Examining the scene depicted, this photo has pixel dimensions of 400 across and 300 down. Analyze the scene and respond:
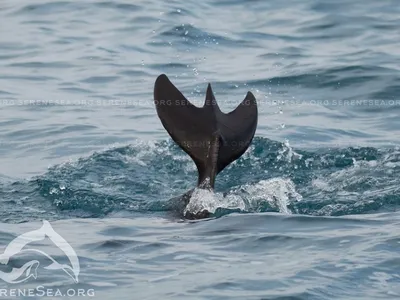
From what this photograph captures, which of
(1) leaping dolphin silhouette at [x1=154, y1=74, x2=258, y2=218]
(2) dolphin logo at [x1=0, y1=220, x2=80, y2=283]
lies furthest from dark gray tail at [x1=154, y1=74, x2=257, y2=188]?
(2) dolphin logo at [x1=0, y1=220, x2=80, y2=283]

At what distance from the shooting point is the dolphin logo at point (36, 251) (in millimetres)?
6742

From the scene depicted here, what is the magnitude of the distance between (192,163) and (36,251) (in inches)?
150

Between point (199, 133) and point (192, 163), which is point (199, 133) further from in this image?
point (192, 163)

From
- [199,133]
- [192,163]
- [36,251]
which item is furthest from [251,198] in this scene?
[36,251]

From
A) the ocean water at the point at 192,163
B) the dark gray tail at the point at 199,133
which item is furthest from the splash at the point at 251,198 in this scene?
the dark gray tail at the point at 199,133

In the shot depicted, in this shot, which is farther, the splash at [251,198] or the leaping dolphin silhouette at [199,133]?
the leaping dolphin silhouette at [199,133]

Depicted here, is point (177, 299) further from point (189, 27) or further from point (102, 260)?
point (189, 27)

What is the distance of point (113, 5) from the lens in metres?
19.0

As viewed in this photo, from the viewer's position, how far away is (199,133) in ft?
29.3

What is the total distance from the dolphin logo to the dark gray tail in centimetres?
133

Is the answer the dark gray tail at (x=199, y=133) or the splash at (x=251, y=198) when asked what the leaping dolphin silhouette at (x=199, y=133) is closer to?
the dark gray tail at (x=199, y=133)

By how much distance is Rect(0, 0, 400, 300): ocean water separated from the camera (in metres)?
6.90

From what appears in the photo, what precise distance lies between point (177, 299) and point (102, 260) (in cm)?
97

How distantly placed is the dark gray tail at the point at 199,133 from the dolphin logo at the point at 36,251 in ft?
4.36
